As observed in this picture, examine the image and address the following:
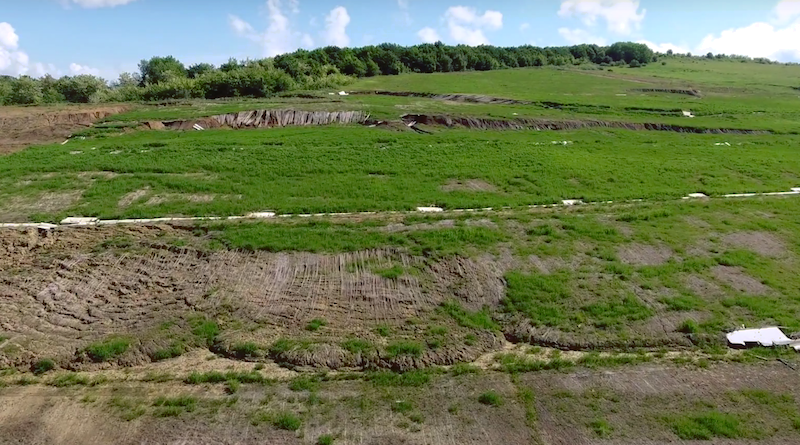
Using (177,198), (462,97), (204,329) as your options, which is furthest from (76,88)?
(204,329)

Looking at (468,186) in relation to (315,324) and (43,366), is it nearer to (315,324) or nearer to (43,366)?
(315,324)

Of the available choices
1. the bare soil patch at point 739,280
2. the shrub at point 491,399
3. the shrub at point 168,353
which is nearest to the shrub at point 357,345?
the shrub at point 491,399

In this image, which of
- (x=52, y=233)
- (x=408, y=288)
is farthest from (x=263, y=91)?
(x=408, y=288)

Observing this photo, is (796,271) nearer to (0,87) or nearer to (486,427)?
(486,427)

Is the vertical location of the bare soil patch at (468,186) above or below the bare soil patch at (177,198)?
above

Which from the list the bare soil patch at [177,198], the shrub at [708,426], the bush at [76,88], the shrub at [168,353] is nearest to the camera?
the shrub at [708,426]

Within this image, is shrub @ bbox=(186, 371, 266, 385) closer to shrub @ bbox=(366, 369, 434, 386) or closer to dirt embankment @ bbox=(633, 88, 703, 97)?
shrub @ bbox=(366, 369, 434, 386)

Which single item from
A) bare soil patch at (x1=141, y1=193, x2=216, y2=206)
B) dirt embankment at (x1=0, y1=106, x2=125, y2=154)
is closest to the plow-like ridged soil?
bare soil patch at (x1=141, y1=193, x2=216, y2=206)

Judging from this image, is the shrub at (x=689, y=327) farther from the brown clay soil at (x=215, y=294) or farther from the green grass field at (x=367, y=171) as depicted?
the green grass field at (x=367, y=171)
